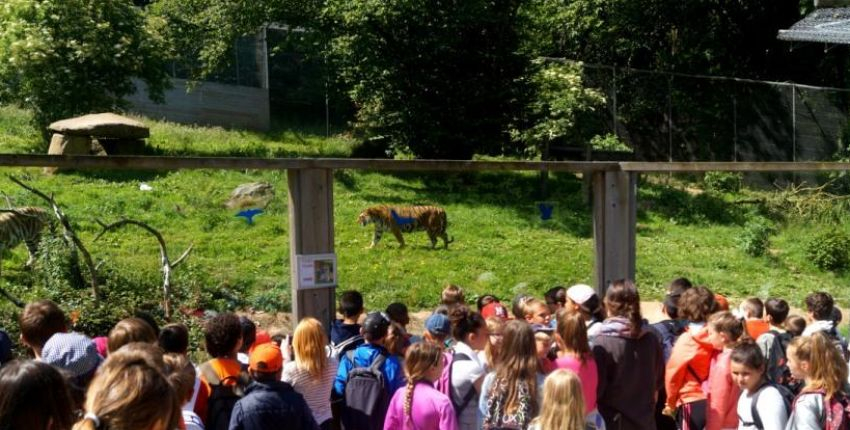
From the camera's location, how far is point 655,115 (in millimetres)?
26062

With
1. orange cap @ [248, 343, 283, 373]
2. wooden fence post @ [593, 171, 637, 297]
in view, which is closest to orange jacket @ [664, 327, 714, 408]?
wooden fence post @ [593, 171, 637, 297]

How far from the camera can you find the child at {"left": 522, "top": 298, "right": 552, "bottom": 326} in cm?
701

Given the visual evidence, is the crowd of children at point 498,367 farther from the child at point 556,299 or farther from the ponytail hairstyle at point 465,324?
the child at point 556,299

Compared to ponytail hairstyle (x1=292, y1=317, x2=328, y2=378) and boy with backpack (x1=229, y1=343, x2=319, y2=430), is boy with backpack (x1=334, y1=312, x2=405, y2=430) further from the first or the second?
boy with backpack (x1=229, y1=343, x2=319, y2=430)

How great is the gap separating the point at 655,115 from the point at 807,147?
391cm

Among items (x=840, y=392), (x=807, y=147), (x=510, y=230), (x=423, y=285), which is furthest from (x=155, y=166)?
(x=807, y=147)

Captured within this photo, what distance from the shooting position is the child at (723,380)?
6.06m

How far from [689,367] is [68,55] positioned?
659 inches

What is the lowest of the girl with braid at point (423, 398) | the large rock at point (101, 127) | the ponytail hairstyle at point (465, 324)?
the girl with braid at point (423, 398)

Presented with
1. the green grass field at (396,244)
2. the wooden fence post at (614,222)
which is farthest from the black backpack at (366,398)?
the green grass field at (396,244)

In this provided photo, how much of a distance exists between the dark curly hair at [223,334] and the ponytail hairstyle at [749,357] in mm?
2757

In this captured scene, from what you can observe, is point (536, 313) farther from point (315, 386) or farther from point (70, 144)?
point (70, 144)

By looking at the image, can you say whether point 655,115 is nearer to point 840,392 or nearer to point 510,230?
point 510,230

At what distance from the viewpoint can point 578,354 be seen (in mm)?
5781
